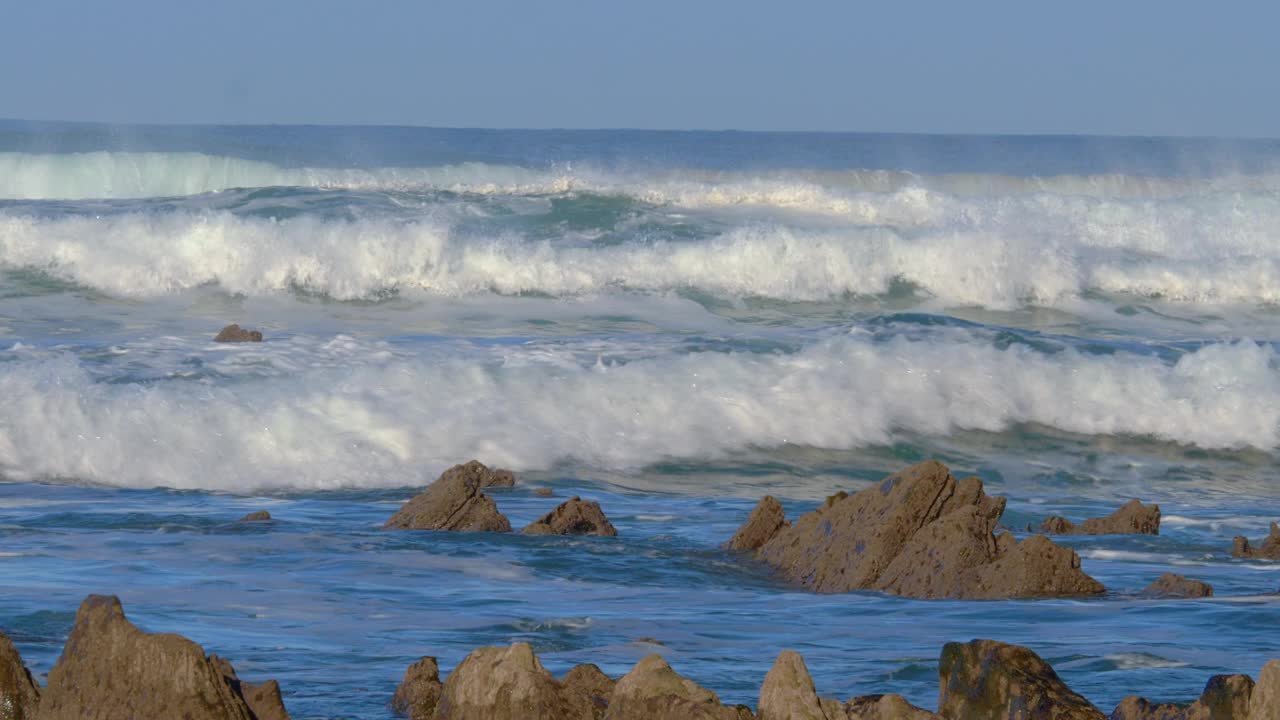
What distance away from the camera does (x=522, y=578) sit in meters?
7.72

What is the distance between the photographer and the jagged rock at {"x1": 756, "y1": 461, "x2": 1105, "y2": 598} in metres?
7.22

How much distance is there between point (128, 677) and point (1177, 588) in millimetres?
4410

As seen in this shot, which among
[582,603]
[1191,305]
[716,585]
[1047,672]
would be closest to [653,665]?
[1047,672]

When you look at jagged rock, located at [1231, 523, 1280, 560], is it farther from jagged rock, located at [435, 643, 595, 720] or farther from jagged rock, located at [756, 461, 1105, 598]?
jagged rock, located at [435, 643, 595, 720]

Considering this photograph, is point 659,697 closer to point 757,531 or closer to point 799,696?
point 799,696

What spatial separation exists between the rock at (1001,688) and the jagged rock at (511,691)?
0.83 metres

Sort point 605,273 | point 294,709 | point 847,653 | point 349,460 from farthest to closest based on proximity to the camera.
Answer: point 605,273 < point 349,460 < point 847,653 < point 294,709

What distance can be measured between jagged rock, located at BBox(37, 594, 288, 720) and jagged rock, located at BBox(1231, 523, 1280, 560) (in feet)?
18.3

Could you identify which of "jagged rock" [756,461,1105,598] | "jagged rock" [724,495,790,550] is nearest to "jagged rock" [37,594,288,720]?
"jagged rock" [756,461,1105,598]

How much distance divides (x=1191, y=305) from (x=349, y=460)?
17096 millimetres

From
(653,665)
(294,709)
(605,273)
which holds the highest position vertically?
(605,273)

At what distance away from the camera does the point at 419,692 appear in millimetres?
5082

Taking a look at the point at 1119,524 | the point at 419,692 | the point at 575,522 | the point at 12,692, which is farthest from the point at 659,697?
the point at 1119,524

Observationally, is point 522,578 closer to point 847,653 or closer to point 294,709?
point 847,653
